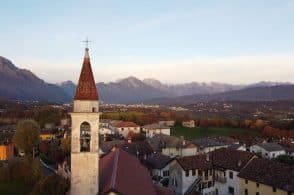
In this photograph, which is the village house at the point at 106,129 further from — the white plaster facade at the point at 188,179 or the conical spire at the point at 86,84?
the conical spire at the point at 86,84

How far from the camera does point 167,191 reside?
30844 mm

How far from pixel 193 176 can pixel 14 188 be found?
872 inches

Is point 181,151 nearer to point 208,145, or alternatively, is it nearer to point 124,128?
point 208,145

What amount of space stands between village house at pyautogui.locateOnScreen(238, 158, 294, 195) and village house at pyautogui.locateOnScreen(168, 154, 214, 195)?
18.1 ft

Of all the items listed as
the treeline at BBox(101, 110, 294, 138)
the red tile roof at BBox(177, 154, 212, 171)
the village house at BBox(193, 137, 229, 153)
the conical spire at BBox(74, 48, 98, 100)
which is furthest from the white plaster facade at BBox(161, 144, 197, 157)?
the conical spire at BBox(74, 48, 98, 100)

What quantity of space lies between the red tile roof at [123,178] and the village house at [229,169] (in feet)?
61.8

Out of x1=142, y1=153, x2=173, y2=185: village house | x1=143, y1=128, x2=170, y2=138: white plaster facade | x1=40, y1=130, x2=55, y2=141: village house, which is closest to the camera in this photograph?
x1=142, y1=153, x2=173, y2=185: village house

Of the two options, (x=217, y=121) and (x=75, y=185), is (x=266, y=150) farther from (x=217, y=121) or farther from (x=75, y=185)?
(x=75, y=185)

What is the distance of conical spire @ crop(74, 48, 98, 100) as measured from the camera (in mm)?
20953

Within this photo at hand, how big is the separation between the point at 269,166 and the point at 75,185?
2515cm

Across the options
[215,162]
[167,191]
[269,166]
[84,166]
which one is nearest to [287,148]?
[215,162]

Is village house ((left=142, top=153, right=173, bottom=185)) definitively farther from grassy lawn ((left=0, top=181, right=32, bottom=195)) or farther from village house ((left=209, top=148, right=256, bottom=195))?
grassy lawn ((left=0, top=181, right=32, bottom=195))

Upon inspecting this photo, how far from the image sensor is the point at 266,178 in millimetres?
37531

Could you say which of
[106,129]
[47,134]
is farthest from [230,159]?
[47,134]
